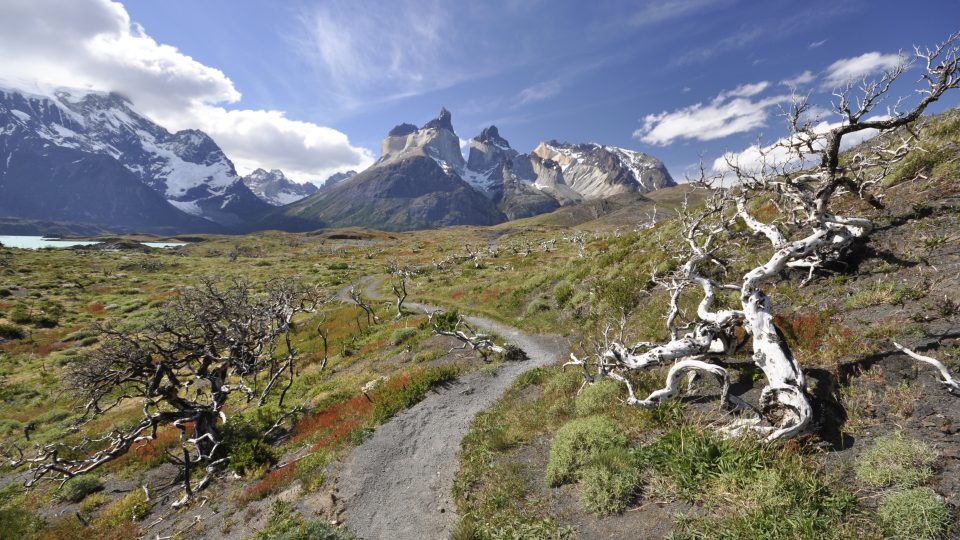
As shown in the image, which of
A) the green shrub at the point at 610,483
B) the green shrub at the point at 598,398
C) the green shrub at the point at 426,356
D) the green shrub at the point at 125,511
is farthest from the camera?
the green shrub at the point at 426,356

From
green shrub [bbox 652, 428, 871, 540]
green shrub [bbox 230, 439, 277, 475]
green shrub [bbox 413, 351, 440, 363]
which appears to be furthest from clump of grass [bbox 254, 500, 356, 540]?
green shrub [bbox 413, 351, 440, 363]

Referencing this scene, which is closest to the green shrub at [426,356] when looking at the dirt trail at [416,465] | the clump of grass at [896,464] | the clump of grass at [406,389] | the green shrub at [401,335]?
the clump of grass at [406,389]

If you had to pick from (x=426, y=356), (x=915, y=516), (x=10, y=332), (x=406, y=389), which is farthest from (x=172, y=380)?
(x=10, y=332)

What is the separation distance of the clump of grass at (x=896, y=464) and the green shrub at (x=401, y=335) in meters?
24.3

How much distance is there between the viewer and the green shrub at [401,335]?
91.4 feet

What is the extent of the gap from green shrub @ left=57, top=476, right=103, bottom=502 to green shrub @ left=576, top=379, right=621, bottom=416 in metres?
19.8

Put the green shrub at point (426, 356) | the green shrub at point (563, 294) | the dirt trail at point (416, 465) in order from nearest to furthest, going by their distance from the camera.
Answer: the dirt trail at point (416, 465) → the green shrub at point (426, 356) → the green shrub at point (563, 294)

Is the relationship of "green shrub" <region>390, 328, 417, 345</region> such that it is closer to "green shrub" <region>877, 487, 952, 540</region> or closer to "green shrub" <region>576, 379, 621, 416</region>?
"green shrub" <region>576, 379, 621, 416</region>

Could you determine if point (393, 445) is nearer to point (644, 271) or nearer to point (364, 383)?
point (364, 383)

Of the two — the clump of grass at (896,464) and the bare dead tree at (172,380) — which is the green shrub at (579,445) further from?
the bare dead tree at (172,380)

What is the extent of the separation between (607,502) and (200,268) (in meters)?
118

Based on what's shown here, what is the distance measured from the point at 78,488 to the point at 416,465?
14738 mm

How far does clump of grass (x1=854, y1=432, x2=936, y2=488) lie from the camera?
6180 millimetres

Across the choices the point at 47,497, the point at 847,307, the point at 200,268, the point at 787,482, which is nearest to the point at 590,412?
the point at 787,482
